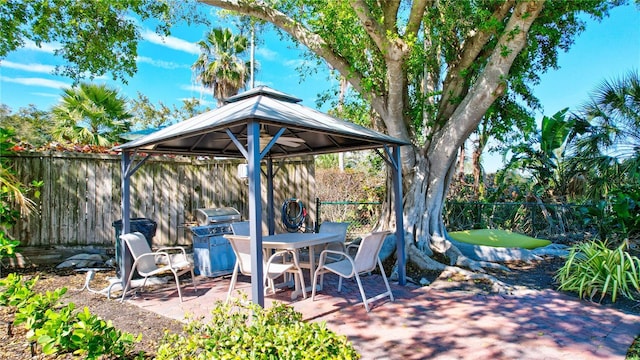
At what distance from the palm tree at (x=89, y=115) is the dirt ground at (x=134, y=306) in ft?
17.4

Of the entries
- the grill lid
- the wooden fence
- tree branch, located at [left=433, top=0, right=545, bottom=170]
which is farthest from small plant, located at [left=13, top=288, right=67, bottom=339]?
tree branch, located at [left=433, top=0, right=545, bottom=170]

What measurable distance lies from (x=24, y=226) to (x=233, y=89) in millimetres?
13713

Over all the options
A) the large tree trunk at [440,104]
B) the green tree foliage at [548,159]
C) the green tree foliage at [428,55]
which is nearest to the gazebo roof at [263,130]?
the large tree trunk at [440,104]

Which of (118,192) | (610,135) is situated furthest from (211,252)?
(610,135)

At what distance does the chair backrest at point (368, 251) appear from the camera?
427cm

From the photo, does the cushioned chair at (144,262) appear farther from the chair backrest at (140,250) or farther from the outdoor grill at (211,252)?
the outdoor grill at (211,252)

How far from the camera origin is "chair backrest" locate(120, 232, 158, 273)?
4.70m

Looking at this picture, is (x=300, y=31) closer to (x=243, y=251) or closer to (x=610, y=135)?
(x=243, y=251)

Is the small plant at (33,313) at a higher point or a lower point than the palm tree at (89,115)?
lower

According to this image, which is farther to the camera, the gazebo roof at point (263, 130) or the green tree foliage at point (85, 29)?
the green tree foliage at point (85, 29)

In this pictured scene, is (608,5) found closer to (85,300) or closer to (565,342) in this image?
(565,342)

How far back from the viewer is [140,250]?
4.80m

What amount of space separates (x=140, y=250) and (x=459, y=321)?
3.81m

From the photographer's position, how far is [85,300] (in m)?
4.80
